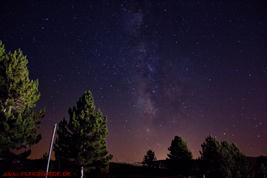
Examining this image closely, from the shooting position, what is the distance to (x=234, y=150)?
173ft

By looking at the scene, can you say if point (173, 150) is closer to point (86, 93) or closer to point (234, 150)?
point (234, 150)

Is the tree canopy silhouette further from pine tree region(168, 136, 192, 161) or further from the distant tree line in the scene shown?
pine tree region(168, 136, 192, 161)

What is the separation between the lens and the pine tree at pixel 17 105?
28688 millimetres

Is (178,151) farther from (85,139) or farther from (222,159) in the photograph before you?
(85,139)

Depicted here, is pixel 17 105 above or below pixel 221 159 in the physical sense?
above

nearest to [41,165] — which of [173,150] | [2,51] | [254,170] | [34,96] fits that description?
[34,96]

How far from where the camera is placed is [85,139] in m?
36.9

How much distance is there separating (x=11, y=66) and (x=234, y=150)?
39368 mm

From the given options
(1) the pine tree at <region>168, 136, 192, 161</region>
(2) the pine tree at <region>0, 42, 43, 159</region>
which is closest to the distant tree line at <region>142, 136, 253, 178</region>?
(1) the pine tree at <region>168, 136, 192, 161</region>

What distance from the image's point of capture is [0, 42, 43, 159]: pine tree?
94.1 ft

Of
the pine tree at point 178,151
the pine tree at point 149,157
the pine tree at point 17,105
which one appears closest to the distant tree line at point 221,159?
the pine tree at point 178,151

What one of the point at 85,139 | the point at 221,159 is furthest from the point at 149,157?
the point at 85,139

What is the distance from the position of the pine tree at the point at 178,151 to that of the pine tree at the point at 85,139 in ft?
76.4

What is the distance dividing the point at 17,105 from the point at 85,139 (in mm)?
9580
